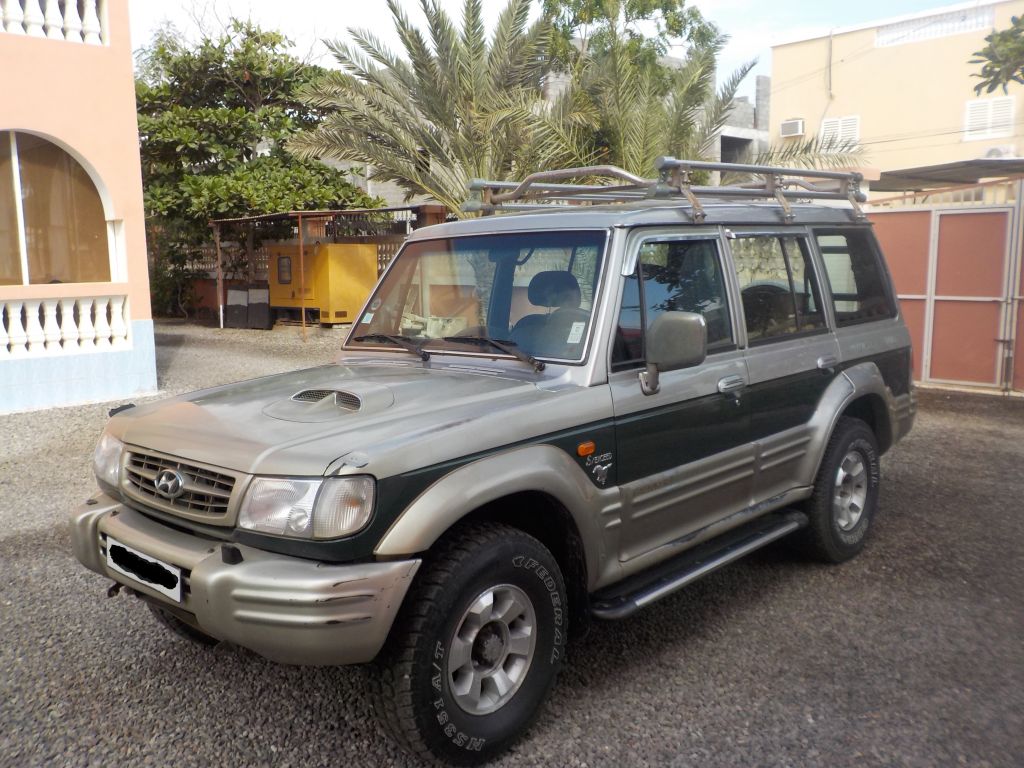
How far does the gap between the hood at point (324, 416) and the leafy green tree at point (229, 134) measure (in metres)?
14.4

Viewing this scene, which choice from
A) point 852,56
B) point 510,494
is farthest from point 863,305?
point 852,56

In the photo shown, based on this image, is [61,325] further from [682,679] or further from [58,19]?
[682,679]

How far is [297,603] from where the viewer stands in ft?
8.63

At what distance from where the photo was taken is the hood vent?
10.7 ft

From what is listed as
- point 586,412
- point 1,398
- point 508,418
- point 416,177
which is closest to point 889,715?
point 586,412

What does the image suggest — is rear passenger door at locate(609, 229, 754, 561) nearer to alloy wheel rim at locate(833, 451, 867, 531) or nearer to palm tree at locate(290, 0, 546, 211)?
alloy wheel rim at locate(833, 451, 867, 531)

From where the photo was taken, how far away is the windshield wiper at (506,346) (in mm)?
3572

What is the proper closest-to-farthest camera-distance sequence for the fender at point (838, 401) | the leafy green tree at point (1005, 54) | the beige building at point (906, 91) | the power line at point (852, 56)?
the fender at point (838, 401)
the leafy green tree at point (1005, 54)
the beige building at point (906, 91)
the power line at point (852, 56)

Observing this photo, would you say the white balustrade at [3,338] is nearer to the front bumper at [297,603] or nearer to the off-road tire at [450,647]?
the front bumper at [297,603]

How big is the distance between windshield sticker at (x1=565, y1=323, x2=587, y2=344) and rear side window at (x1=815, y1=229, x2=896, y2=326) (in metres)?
1.91

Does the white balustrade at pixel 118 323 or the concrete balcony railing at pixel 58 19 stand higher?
the concrete balcony railing at pixel 58 19

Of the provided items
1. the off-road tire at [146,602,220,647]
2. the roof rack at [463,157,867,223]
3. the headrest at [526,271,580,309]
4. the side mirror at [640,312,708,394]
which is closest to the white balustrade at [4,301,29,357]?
the roof rack at [463,157,867,223]

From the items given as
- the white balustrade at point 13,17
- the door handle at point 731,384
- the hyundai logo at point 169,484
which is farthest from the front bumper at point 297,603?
the white balustrade at point 13,17

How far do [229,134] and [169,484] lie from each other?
53.7ft
